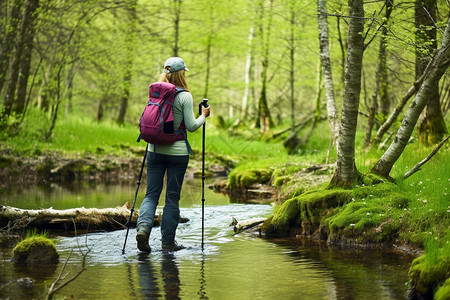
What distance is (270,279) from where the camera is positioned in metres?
5.91

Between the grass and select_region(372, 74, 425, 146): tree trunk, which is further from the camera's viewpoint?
select_region(372, 74, 425, 146): tree trunk

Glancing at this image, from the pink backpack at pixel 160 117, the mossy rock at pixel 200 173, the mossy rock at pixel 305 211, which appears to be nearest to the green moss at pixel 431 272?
the mossy rock at pixel 305 211

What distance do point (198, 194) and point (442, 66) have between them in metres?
7.90

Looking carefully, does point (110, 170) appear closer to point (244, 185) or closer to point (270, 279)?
point (244, 185)

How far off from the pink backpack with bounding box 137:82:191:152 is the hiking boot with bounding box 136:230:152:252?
3.67ft

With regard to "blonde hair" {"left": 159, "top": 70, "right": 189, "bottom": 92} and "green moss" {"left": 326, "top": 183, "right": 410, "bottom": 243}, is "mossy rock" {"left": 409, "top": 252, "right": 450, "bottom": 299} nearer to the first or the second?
"green moss" {"left": 326, "top": 183, "right": 410, "bottom": 243}

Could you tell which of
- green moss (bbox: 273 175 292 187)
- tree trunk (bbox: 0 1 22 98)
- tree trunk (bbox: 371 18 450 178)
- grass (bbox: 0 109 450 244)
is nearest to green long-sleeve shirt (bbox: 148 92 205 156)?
grass (bbox: 0 109 450 244)

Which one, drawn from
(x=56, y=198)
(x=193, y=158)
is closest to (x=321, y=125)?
(x=193, y=158)

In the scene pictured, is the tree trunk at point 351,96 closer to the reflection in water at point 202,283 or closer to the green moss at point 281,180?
the reflection in water at point 202,283

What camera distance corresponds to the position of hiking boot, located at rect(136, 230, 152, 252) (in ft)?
23.3

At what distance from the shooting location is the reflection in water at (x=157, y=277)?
528cm

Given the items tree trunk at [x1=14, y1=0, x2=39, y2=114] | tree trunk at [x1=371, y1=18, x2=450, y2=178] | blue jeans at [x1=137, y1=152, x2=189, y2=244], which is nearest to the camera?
blue jeans at [x1=137, y1=152, x2=189, y2=244]

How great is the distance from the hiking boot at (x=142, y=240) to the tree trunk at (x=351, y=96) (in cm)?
313

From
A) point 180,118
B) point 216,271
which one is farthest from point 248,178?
point 216,271
